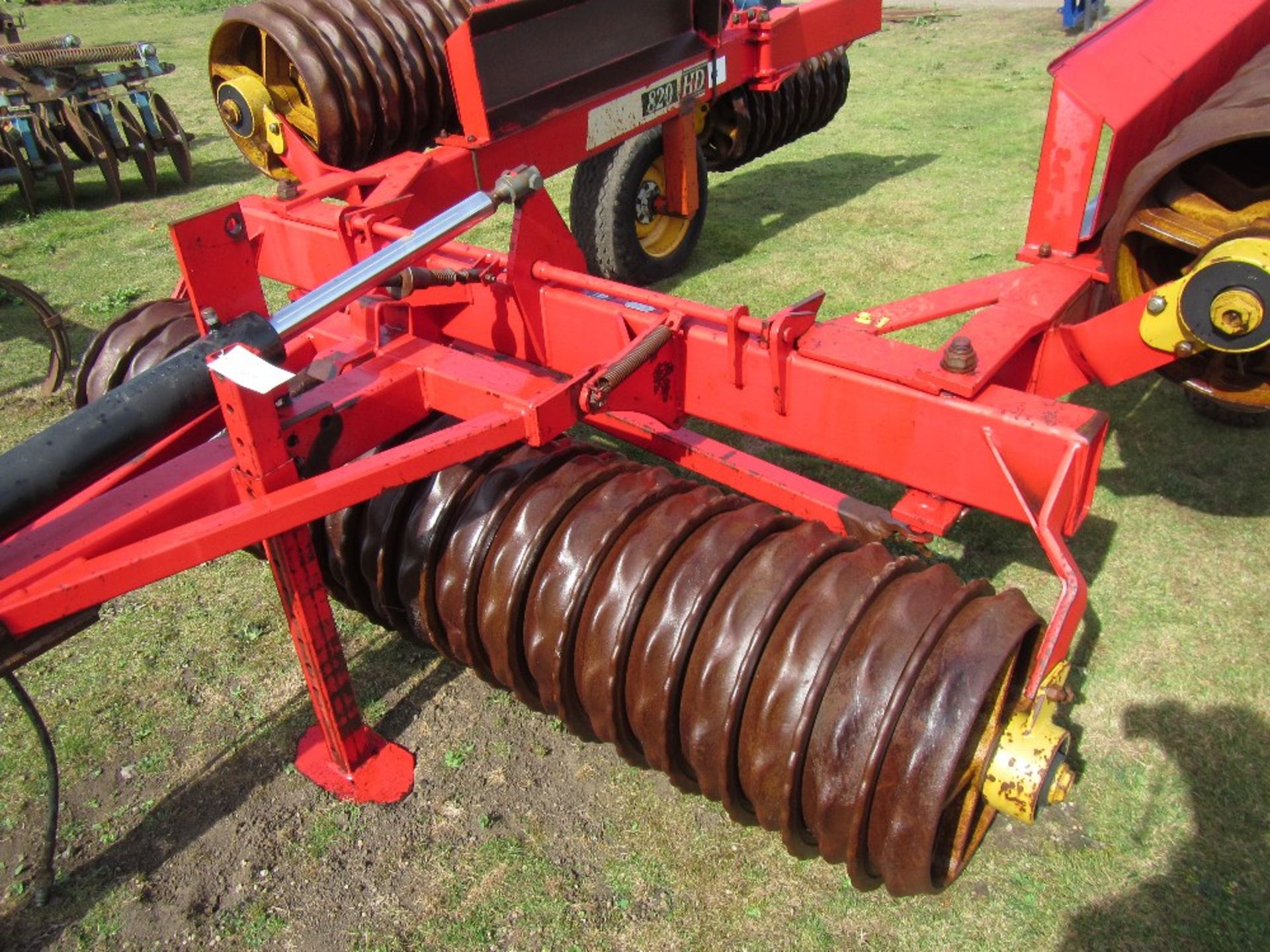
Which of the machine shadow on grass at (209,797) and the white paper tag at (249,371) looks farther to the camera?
the machine shadow on grass at (209,797)

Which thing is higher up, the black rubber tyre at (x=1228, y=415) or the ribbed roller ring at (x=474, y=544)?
the ribbed roller ring at (x=474, y=544)

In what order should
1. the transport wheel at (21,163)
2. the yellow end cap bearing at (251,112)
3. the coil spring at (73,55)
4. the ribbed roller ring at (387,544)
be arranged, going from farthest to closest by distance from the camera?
the coil spring at (73,55) < the transport wheel at (21,163) < the yellow end cap bearing at (251,112) < the ribbed roller ring at (387,544)

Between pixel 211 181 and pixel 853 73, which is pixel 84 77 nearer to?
pixel 211 181

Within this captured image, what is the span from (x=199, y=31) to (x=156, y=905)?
692 inches

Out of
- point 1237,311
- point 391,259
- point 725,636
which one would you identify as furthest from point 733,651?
point 1237,311

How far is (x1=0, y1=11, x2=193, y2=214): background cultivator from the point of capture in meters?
7.51

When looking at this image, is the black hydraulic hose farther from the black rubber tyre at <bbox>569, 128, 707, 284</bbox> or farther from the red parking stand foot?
the black rubber tyre at <bbox>569, 128, 707, 284</bbox>

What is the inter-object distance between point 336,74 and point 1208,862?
13.8ft

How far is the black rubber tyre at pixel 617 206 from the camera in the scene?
188 inches

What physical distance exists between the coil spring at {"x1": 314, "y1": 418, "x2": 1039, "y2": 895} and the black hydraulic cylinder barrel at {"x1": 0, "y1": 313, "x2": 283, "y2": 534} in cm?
59

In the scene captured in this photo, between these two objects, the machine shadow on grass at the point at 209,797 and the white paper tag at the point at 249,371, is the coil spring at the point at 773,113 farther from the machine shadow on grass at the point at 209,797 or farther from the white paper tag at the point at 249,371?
the white paper tag at the point at 249,371

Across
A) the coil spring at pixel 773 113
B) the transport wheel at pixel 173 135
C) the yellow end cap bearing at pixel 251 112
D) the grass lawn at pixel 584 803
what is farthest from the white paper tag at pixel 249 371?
the transport wheel at pixel 173 135

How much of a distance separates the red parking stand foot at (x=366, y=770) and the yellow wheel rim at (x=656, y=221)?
3.16 m

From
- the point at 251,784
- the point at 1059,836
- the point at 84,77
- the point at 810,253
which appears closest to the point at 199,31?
the point at 84,77
